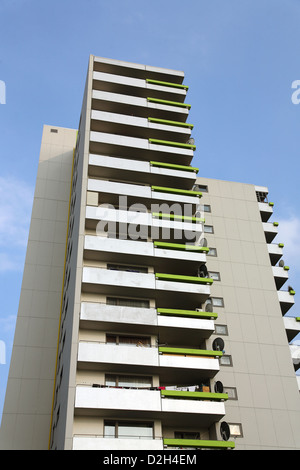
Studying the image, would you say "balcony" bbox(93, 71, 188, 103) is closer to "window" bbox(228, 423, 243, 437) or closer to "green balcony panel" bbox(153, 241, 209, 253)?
"green balcony panel" bbox(153, 241, 209, 253)

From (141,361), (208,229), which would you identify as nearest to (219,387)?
(141,361)

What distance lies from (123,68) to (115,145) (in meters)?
11.3

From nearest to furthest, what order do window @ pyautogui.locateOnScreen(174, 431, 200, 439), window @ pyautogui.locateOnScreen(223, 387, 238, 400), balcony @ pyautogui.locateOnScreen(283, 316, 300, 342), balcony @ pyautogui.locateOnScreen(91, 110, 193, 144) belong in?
1. window @ pyautogui.locateOnScreen(174, 431, 200, 439)
2. window @ pyautogui.locateOnScreen(223, 387, 238, 400)
3. balcony @ pyautogui.locateOnScreen(283, 316, 300, 342)
4. balcony @ pyautogui.locateOnScreen(91, 110, 193, 144)

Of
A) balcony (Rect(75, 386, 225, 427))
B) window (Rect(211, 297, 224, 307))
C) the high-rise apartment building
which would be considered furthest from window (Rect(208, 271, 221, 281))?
balcony (Rect(75, 386, 225, 427))

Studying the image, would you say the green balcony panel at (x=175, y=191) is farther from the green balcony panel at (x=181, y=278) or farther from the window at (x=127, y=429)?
the window at (x=127, y=429)

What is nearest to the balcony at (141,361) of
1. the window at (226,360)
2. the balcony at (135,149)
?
the window at (226,360)

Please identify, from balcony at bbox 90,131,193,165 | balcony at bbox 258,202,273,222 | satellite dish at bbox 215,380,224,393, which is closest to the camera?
satellite dish at bbox 215,380,224,393

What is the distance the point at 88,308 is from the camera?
35.2 m

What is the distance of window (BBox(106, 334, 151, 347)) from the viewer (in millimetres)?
36562

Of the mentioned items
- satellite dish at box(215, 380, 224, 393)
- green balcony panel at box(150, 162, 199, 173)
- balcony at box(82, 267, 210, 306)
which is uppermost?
green balcony panel at box(150, 162, 199, 173)

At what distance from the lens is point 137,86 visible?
168 ft

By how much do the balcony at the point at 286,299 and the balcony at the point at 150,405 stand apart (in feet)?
46.3

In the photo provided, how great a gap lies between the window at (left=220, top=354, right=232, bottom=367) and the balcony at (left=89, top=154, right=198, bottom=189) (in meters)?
16.2
